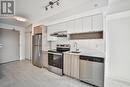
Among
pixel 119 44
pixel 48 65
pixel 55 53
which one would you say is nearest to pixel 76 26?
pixel 55 53

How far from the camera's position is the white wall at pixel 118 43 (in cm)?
107

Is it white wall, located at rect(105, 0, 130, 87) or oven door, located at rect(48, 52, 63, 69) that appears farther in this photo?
oven door, located at rect(48, 52, 63, 69)

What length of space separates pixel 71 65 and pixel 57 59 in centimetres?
75

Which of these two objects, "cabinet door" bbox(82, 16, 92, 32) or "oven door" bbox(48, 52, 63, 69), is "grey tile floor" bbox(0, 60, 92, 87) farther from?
"cabinet door" bbox(82, 16, 92, 32)

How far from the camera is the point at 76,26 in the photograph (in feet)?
11.4

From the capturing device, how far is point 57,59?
3.67 metres

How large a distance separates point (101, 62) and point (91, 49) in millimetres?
946

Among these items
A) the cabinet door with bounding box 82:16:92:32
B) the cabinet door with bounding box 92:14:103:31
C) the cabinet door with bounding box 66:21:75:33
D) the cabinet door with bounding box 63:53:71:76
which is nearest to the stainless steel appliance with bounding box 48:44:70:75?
the cabinet door with bounding box 63:53:71:76

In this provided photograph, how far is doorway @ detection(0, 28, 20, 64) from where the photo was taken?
5.37 metres

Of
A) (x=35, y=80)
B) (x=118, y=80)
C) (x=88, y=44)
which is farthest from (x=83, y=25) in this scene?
(x=35, y=80)

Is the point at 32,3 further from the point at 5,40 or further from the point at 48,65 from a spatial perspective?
the point at 5,40

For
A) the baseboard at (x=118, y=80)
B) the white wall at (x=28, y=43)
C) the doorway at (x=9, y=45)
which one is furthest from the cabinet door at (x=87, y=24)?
the doorway at (x=9, y=45)

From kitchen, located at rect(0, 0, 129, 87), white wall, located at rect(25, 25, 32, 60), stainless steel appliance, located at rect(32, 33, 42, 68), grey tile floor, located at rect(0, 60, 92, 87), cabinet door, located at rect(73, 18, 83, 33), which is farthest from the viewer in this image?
white wall, located at rect(25, 25, 32, 60)

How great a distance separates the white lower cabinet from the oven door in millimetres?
236
